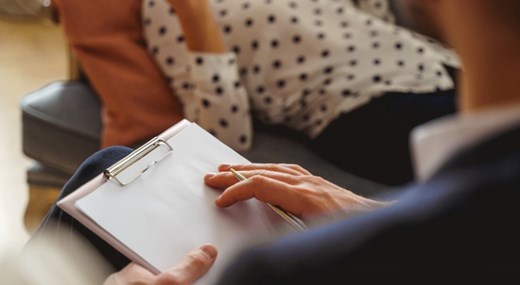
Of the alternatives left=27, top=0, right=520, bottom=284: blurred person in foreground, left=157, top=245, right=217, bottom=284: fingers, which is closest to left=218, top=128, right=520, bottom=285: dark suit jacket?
left=27, top=0, right=520, bottom=284: blurred person in foreground

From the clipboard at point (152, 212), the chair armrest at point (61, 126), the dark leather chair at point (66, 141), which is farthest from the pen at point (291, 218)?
the chair armrest at point (61, 126)

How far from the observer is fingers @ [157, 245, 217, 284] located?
75 cm

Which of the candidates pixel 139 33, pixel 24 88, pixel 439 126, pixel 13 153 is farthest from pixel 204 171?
pixel 24 88

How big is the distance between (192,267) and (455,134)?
14.2 inches

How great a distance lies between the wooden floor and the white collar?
1287 mm

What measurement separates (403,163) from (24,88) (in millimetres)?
1431

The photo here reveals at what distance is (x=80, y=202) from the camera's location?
80 cm

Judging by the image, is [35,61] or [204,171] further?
[35,61]

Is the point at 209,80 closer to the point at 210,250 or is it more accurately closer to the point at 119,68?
the point at 119,68

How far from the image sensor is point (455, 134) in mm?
510

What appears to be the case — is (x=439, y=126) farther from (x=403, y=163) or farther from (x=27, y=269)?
(x=403, y=163)

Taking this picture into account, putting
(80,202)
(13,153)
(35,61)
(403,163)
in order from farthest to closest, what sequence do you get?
(35,61) → (13,153) → (403,163) → (80,202)

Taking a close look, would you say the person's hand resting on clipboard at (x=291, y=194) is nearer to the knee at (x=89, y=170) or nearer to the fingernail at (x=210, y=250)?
the fingernail at (x=210, y=250)

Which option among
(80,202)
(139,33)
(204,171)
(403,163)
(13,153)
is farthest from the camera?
(13,153)
